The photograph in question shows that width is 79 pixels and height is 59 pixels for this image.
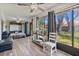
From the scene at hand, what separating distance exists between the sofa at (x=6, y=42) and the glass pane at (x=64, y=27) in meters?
1.03

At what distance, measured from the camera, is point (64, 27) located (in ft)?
8.15

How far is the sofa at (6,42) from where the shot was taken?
97.4 inches

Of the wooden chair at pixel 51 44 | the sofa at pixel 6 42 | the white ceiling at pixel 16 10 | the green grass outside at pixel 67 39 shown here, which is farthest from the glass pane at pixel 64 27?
the sofa at pixel 6 42

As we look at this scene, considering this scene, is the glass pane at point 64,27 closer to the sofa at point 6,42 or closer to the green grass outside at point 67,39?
the green grass outside at point 67,39

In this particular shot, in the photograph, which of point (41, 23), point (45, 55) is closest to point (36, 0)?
point (41, 23)

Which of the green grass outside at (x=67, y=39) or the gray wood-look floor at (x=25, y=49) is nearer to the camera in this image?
the green grass outside at (x=67, y=39)

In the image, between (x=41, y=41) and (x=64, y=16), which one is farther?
(x=41, y=41)

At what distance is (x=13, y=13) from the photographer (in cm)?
251

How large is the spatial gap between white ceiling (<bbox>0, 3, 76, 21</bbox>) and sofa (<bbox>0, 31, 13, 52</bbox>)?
392 millimetres

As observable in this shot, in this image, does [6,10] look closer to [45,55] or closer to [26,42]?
[26,42]

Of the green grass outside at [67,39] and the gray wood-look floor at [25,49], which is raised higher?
the green grass outside at [67,39]

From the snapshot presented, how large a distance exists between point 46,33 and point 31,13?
0.53 m

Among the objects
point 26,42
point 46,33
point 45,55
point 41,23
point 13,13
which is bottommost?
point 45,55

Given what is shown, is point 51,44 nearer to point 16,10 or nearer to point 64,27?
point 64,27
